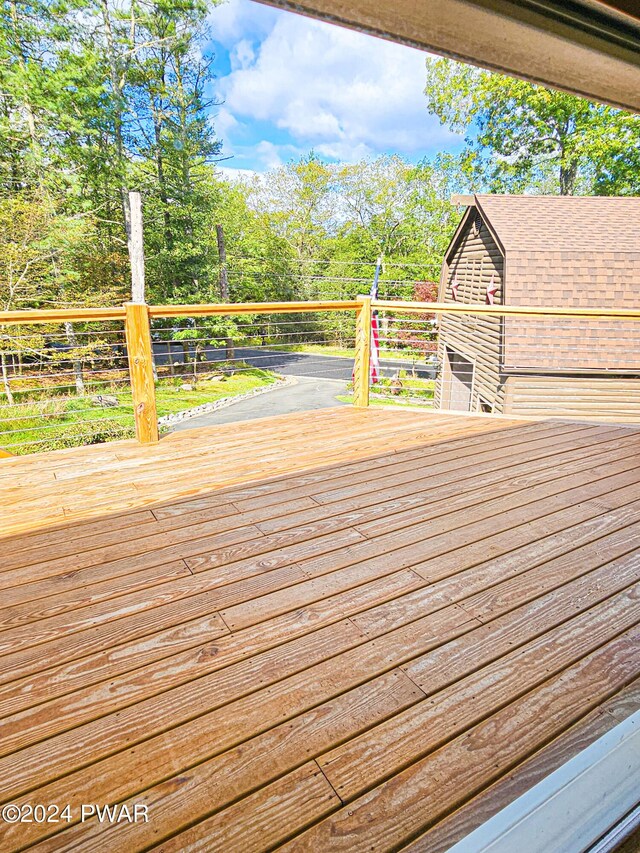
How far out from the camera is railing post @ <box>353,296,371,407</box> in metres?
3.78

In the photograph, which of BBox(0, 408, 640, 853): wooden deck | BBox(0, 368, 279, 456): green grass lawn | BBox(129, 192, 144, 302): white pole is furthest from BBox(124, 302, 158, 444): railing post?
BBox(129, 192, 144, 302): white pole

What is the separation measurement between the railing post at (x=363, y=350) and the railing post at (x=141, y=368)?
1.58 m

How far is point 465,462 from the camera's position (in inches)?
112

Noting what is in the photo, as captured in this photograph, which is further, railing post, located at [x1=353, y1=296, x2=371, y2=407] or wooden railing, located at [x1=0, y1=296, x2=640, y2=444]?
railing post, located at [x1=353, y1=296, x2=371, y2=407]

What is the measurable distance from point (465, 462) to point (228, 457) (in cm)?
141

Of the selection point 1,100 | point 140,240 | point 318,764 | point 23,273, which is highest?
point 1,100

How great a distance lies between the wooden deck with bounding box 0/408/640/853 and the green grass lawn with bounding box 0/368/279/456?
270 centimetres

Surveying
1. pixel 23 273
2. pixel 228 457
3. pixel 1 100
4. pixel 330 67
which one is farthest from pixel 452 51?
pixel 330 67

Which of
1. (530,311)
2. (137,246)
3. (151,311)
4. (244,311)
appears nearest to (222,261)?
(137,246)

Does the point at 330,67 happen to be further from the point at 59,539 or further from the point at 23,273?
the point at 59,539

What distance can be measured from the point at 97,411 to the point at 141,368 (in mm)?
8452

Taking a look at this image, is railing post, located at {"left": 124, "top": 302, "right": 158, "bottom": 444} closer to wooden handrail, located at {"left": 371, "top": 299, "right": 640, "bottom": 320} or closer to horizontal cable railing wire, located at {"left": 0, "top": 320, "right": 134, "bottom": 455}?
wooden handrail, located at {"left": 371, "top": 299, "right": 640, "bottom": 320}

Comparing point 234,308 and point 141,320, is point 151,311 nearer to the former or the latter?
point 141,320

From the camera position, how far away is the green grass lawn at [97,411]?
20.9 ft
